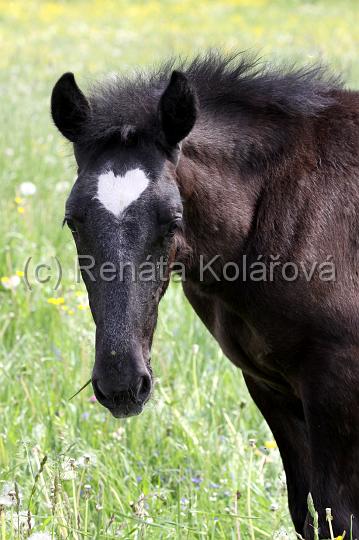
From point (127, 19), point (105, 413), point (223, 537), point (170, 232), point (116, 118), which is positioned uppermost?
point (127, 19)

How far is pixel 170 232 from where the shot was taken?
2766mm

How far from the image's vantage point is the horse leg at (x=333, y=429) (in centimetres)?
295

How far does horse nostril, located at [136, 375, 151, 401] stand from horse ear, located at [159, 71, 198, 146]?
29.3 inches

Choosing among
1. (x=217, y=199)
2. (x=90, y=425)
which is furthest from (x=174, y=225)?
(x=90, y=425)

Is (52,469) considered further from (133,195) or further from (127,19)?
(127,19)

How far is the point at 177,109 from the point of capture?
Result: 9.24 ft

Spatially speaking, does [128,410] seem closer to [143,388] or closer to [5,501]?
[143,388]

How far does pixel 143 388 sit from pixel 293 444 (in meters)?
1.06

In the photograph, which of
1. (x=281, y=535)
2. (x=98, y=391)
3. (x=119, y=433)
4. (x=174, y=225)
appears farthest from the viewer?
(x=119, y=433)

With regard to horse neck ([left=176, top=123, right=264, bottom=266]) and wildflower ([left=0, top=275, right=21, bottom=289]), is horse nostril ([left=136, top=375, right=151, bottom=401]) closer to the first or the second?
horse neck ([left=176, top=123, right=264, bottom=266])

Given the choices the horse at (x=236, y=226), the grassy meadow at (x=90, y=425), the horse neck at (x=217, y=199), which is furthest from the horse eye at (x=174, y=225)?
the grassy meadow at (x=90, y=425)

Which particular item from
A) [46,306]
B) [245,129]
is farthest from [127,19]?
[245,129]

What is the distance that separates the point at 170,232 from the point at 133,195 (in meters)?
0.17

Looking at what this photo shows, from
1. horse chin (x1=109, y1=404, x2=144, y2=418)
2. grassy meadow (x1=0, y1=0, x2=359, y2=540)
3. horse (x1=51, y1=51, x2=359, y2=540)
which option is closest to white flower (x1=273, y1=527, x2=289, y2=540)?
grassy meadow (x1=0, y1=0, x2=359, y2=540)
